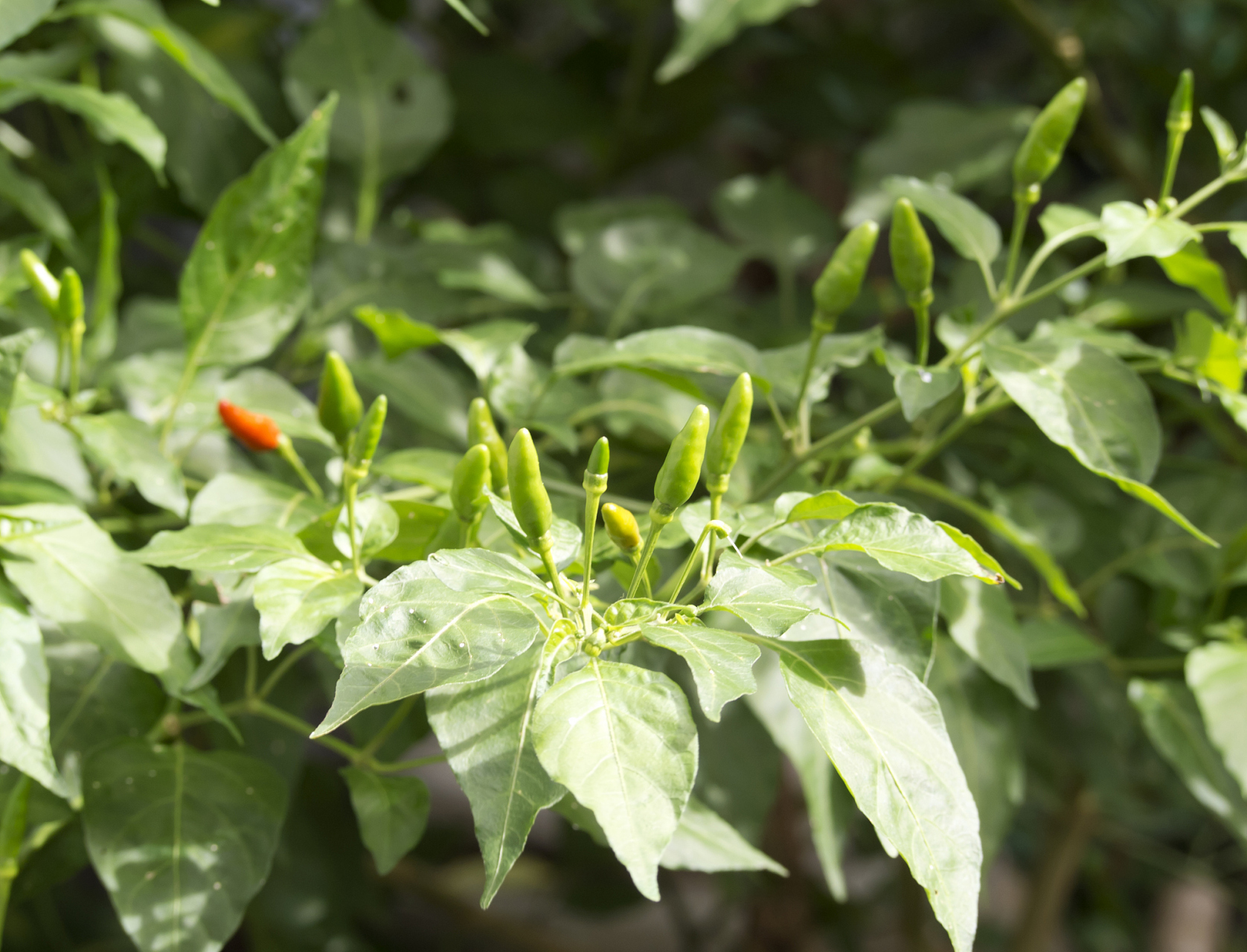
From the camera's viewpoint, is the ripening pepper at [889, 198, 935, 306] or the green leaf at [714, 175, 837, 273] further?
the green leaf at [714, 175, 837, 273]

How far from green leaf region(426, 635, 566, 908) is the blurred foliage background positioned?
16 cm

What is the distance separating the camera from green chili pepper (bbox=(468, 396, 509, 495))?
14.3 inches

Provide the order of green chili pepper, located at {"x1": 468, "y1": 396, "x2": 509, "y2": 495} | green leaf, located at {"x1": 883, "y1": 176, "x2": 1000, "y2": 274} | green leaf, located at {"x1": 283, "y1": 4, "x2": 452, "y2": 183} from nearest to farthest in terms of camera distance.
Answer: green chili pepper, located at {"x1": 468, "y1": 396, "x2": 509, "y2": 495}
green leaf, located at {"x1": 883, "y1": 176, "x2": 1000, "y2": 274}
green leaf, located at {"x1": 283, "y1": 4, "x2": 452, "y2": 183}

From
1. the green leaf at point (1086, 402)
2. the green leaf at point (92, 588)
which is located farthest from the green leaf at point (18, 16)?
the green leaf at point (1086, 402)

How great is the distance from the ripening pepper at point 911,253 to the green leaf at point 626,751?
0.22 metres

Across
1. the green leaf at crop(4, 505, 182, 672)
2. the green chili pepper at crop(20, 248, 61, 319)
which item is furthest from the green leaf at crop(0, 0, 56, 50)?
the green leaf at crop(4, 505, 182, 672)

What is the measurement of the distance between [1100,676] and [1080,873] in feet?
2.75

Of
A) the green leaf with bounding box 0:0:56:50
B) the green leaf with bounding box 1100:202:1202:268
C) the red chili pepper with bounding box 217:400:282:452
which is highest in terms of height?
the green leaf with bounding box 0:0:56:50

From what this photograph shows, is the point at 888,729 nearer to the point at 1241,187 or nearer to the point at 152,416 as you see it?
the point at 152,416

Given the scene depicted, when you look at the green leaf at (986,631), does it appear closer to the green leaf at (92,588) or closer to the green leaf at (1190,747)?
the green leaf at (1190,747)

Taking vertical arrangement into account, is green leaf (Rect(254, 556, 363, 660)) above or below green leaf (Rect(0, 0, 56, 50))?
below

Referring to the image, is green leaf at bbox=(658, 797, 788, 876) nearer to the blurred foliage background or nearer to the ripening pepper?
the blurred foliage background

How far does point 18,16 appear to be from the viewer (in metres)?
0.40

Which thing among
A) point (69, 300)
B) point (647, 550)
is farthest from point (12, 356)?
point (647, 550)
